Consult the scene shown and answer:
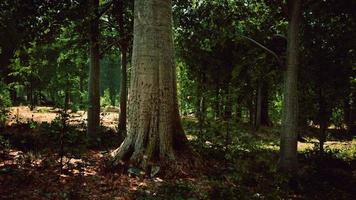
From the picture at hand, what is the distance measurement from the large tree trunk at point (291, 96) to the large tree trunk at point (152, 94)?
339cm

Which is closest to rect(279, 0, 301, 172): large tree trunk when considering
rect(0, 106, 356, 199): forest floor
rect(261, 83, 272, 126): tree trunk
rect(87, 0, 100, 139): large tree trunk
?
rect(0, 106, 356, 199): forest floor

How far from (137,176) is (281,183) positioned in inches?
151

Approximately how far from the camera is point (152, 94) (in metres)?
7.93

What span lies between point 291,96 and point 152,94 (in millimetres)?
4244

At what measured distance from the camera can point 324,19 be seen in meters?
11.7

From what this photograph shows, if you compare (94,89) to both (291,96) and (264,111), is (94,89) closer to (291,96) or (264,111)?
(291,96)

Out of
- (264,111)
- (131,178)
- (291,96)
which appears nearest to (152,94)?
(131,178)

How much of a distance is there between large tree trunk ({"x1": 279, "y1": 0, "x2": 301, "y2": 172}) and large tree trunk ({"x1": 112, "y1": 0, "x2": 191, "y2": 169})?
11.1 feet

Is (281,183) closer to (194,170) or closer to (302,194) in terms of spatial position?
(302,194)

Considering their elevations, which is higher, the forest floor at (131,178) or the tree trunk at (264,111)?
the tree trunk at (264,111)

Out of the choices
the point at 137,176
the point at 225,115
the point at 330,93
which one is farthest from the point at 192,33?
the point at 137,176

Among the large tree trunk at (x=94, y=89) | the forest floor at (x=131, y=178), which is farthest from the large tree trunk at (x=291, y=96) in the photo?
the large tree trunk at (x=94, y=89)

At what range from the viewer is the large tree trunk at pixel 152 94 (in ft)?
25.8

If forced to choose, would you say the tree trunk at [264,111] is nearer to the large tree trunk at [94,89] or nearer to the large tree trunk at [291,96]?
the large tree trunk at [94,89]
